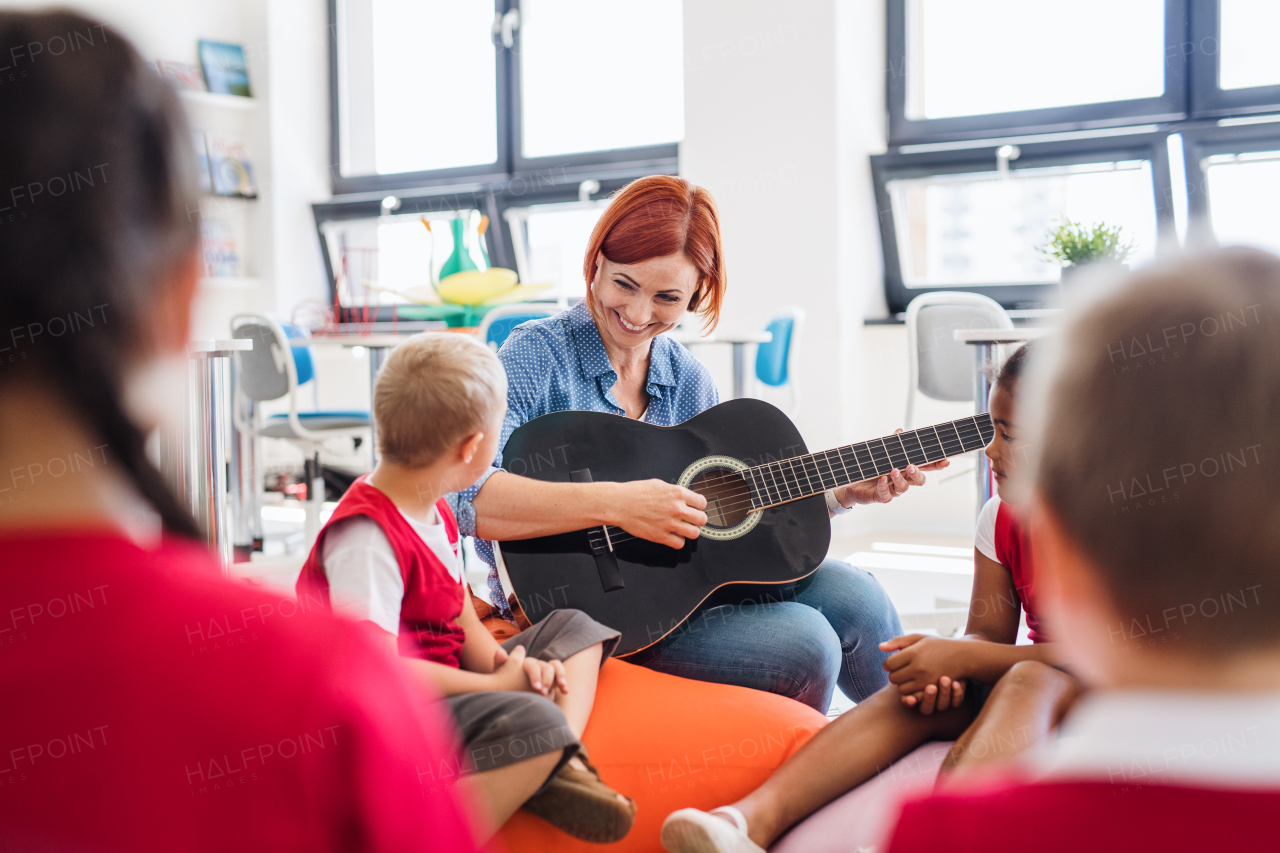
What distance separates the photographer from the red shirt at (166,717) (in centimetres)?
36

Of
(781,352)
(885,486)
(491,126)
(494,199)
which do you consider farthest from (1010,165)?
(885,486)

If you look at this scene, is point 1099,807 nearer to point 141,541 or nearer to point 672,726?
point 141,541

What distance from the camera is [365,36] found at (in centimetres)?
584

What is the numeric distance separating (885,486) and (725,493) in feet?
0.88

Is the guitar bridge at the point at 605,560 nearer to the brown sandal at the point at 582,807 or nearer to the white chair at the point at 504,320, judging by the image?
the brown sandal at the point at 582,807

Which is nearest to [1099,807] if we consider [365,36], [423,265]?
[423,265]

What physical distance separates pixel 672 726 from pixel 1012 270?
11.5 ft

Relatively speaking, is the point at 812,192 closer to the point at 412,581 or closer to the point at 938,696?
the point at 938,696

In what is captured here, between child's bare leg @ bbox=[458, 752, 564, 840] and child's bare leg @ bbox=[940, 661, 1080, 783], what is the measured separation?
1.48 feet

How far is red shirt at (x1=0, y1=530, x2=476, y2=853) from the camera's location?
36 centimetres

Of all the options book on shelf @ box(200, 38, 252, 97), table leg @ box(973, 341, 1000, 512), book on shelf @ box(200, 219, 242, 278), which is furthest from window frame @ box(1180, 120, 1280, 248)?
book on shelf @ box(200, 38, 252, 97)

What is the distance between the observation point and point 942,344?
138 inches

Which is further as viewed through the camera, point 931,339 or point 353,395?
point 353,395

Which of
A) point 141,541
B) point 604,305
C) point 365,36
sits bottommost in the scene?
point 141,541
